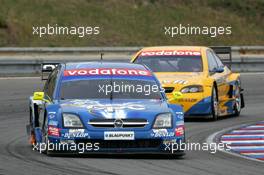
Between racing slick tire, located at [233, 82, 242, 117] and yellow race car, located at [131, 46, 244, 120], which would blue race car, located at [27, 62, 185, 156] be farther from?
racing slick tire, located at [233, 82, 242, 117]

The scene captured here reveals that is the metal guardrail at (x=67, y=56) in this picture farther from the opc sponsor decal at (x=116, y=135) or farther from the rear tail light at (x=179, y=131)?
the opc sponsor decal at (x=116, y=135)

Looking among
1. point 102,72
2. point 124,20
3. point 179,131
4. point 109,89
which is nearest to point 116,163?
point 179,131

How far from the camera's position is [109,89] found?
40.4ft

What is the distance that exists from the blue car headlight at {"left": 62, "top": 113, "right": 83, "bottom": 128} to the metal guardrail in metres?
15.6

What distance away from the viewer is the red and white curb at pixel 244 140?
12.8 m

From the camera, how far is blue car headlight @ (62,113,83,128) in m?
11.3

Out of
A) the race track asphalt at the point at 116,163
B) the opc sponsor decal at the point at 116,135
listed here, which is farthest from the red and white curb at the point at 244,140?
the opc sponsor decal at the point at 116,135

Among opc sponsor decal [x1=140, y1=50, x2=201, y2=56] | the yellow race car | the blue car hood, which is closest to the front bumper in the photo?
the blue car hood

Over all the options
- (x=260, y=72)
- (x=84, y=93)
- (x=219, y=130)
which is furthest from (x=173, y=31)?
(x=84, y=93)

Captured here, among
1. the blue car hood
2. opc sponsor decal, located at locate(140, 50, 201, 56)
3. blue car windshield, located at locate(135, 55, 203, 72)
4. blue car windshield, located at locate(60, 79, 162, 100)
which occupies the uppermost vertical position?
opc sponsor decal, located at locate(140, 50, 201, 56)

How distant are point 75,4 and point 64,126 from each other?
3025cm

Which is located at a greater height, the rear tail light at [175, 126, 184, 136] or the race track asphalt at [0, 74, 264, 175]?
the rear tail light at [175, 126, 184, 136]

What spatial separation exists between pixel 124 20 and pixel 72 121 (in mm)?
29544

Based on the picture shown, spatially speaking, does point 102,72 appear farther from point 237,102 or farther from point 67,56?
point 67,56
